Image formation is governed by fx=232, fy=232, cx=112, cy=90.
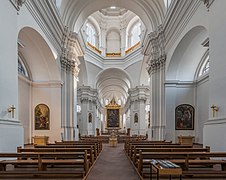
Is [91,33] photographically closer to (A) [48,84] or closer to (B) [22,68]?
(A) [48,84]

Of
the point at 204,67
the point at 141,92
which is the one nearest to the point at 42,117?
the point at 204,67

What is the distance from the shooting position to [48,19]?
11.6 metres

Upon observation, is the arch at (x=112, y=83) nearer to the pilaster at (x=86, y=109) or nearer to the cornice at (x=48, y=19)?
the pilaster at (x=86, y=109)

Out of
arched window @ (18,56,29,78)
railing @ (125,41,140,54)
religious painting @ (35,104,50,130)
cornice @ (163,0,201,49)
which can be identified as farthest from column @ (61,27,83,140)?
railing @ (125,41,140,54)

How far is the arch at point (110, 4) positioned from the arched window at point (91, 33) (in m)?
10.8

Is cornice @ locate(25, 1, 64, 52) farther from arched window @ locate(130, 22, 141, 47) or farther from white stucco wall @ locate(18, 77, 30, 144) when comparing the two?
arched window @ locate(130, 22, 141, 47)

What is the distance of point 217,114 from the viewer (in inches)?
273

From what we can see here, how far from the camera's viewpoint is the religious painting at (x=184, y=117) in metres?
13.3

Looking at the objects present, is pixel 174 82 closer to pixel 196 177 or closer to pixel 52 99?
pixel 52 99

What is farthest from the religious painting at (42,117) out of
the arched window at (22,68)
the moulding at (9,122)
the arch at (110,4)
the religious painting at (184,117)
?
the religious painting at (184,117)

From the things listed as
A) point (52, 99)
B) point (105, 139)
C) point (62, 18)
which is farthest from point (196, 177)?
point (105, 139)

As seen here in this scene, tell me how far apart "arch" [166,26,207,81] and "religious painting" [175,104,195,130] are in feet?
5.58

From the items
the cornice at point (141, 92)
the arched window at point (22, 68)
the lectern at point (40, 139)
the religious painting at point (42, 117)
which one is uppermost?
the arched window at point (22, 68)

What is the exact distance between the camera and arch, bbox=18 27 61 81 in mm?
11099
